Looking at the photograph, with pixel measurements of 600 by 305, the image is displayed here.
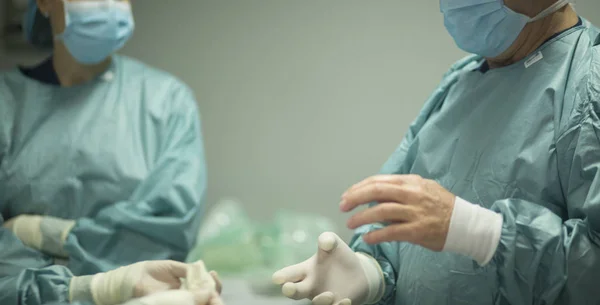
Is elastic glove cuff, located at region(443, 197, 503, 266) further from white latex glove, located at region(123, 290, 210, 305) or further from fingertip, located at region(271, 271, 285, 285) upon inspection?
white latex glove, located at region(123, 290, 210, 305)

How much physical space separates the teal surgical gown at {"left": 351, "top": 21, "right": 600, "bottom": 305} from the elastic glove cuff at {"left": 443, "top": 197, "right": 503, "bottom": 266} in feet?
0.06

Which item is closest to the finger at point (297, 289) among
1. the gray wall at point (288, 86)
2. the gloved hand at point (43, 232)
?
the gloved hand at point (43, 232)

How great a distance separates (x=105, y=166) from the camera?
1.75 m

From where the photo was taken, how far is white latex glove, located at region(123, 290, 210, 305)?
99cm

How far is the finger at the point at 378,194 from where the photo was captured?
3.49ft

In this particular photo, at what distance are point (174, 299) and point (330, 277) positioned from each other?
12.5 inches

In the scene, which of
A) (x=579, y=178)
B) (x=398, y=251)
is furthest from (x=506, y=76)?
(x=398, y=251)

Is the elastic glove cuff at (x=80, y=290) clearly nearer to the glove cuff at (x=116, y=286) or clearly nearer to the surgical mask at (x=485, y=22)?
the glove cuff at (x=116, y=286)

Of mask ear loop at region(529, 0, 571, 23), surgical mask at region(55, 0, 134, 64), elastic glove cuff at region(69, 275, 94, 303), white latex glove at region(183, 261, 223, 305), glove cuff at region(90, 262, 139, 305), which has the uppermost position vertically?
mask ear loop at region(529, 0, 571, 23)

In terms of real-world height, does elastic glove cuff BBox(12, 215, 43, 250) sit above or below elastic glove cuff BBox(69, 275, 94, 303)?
below

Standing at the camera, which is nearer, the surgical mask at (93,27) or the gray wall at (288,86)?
the surgical mask at (93,27)

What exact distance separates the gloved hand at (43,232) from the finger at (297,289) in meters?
0.76

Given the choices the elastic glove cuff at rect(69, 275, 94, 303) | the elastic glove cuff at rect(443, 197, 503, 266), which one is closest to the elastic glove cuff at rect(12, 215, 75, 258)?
the elastic glove cuff at rect(69, 275, 94, 303)

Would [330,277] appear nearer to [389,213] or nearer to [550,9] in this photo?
[389,213]
